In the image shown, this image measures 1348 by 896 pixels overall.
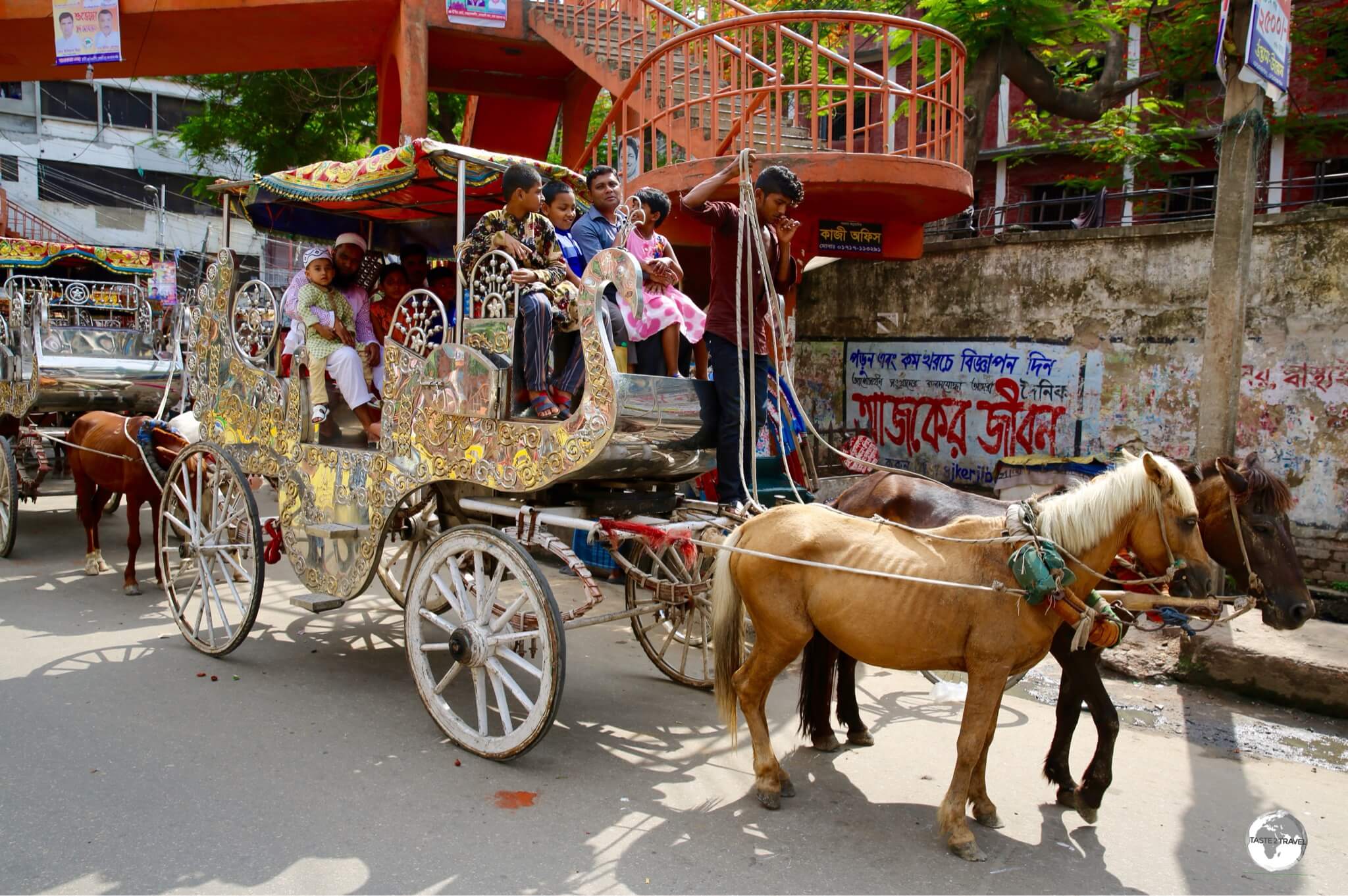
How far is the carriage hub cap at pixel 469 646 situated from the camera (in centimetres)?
438

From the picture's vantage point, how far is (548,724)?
4070 millimetres

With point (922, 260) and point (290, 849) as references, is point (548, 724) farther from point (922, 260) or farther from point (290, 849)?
point (922, 260)

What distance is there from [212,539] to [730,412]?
11.1 ft

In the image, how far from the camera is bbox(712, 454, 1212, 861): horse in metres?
3.53

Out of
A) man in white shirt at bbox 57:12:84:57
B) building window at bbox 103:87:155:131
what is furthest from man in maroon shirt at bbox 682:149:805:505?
building window at bbox 103:87:155:131

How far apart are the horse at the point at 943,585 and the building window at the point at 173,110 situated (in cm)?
3320

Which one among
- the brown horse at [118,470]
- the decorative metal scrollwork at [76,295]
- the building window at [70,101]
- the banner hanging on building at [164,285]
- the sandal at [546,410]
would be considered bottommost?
the brown horse at [118,470]

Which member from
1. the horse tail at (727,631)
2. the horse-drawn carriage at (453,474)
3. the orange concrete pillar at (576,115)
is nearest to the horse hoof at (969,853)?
the horse tail at (727,631)

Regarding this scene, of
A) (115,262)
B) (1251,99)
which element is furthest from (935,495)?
(115,262)

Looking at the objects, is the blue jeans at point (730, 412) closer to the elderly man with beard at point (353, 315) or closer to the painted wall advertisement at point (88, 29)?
the elderly man with beard at point (353, 315)

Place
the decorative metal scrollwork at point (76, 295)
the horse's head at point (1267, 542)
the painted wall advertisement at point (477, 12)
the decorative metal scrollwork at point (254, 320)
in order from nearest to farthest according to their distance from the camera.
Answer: the horse's head at point (1267, 542)
the decorative metal scrollwork at point (254, 320)
the painted wall advertisement at point (477, 12)
the decorative metal scrollwork at point (76, 295)

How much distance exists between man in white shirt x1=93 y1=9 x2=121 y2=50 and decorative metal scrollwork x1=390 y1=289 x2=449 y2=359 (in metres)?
7.10

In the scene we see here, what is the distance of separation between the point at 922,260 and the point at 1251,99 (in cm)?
440

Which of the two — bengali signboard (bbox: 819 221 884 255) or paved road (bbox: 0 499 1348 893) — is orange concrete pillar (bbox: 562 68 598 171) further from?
paved road (bbox: 0 499 1348 893)
